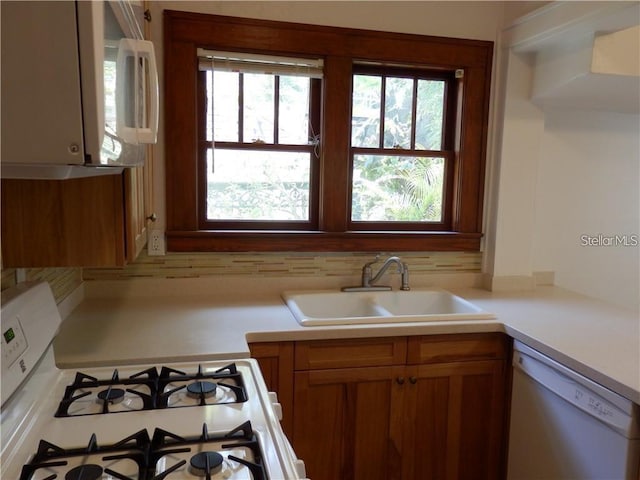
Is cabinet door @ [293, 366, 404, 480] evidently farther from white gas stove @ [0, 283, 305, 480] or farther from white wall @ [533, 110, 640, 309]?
white wall @ [533, 110, 640, 309]

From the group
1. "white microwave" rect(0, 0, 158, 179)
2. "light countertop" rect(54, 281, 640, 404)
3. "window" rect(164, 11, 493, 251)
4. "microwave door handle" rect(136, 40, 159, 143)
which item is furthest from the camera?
"window" rect(164, 11, 493, 251)

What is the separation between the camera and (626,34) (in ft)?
6.25

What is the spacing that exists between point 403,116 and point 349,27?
50 cm

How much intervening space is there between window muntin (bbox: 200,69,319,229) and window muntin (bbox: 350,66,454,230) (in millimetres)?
258

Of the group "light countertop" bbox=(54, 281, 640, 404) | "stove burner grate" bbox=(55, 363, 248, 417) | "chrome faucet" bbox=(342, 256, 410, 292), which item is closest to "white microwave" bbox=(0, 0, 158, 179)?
"stove burner grate" bbox=(55, 363, 248, 417)

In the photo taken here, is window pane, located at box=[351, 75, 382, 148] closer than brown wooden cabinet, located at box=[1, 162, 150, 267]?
No

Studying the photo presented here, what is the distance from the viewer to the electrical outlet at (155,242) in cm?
211

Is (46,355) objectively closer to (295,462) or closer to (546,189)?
(295,462)

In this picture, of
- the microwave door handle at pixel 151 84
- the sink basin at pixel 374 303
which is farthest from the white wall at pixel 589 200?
the microwave door handle at pixel 151 84

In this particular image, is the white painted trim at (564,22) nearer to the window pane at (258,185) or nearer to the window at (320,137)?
the window at (320,137)

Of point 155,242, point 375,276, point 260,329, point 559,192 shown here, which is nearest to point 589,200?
point 559,192

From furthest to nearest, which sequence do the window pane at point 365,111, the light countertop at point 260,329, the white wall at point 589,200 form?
the white wall at point 589,200
the window pane at point 365,111
the light countertop at point 260,329

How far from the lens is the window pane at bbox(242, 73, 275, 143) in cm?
220

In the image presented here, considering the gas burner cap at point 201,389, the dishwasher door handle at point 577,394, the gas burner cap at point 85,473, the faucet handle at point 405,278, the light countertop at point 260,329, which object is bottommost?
the dishwasher door handle at point 577,394
